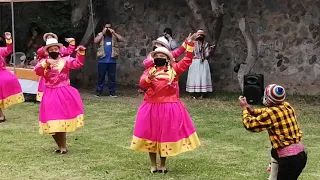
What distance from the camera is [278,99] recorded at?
5098mm

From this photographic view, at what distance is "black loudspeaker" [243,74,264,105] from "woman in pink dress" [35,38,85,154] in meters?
5.51

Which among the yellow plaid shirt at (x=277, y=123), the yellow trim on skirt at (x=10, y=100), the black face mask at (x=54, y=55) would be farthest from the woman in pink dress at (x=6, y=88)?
the yellow plaid shirt at (x=277, y=123)

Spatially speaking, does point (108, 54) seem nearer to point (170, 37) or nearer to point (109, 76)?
point (109, 76)

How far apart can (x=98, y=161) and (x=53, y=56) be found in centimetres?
149

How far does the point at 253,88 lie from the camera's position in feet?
40.9

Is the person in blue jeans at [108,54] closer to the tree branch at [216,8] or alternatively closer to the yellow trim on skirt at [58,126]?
the tree branch at [216,8]

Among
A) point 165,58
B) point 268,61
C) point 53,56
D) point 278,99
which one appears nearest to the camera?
point 278,99

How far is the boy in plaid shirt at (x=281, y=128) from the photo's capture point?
5.04 m

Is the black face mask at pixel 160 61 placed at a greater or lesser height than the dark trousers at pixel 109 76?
greater

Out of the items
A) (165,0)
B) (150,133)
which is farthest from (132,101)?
(150,133)

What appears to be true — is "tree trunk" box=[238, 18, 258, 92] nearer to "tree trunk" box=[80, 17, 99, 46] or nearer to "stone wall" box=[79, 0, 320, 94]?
"stone wall" box=[79, 0, 320, 94]

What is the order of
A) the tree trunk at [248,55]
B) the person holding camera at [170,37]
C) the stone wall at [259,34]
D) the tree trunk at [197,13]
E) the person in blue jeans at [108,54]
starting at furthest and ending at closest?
the person in blue jeans at [108,54] → the person holding camera at [170,37] → the tree trunk at [197,13] → the stone wall at [259,34] → the tree trunk at [248,55]

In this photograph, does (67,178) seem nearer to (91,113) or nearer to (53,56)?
(53,56)

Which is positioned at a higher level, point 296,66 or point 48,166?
point 296,66
